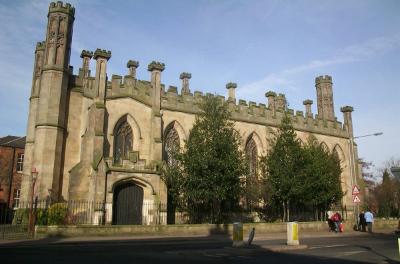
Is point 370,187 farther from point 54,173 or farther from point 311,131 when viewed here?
point 54,173

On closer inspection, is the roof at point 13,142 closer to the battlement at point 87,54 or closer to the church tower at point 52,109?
the church tower at point 52,109

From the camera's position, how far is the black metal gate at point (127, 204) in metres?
24.5

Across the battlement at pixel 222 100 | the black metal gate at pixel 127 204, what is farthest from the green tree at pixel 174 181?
the battlement at pixel 222 100

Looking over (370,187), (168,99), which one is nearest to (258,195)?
(168,99)

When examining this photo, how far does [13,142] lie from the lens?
41.5 metres

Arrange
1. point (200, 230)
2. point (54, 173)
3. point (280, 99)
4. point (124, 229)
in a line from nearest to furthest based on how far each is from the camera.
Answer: point (124, 229) < point (200, 230) < point (54, 173) < point (280, 99)

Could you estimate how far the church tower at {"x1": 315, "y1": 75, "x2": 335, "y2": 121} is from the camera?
135 feet

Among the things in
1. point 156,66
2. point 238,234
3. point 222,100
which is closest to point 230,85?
point 222,100

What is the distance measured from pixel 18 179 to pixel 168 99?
19.6 meters

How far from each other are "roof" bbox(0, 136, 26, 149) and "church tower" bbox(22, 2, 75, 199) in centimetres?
1436

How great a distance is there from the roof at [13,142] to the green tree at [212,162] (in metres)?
23.0

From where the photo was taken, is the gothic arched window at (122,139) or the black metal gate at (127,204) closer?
the black metal gate at (127,204)

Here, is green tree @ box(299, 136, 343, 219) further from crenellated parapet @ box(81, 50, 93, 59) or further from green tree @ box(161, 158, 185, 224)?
crenellated parapet @ box(81, 50, 93, 59)

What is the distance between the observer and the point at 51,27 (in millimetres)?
26594
